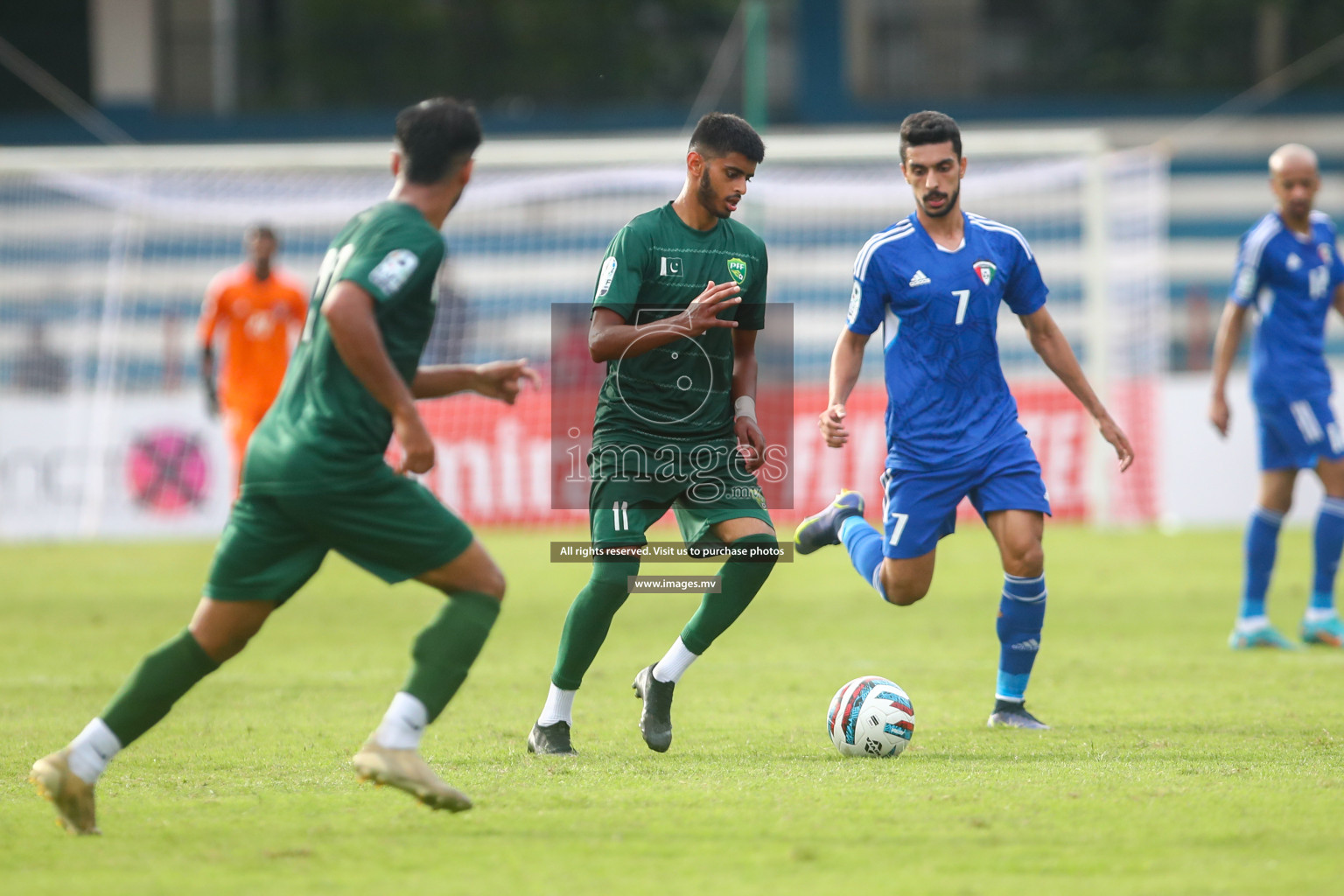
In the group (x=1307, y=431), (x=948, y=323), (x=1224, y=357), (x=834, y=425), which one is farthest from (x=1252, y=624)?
(x=834, y=425)

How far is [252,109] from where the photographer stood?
24609 mm

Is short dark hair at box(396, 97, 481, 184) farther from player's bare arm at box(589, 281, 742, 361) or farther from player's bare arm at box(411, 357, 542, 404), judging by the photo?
player's bare arm at box(589, 281, 742, 361)

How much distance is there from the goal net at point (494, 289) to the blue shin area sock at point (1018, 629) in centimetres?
804

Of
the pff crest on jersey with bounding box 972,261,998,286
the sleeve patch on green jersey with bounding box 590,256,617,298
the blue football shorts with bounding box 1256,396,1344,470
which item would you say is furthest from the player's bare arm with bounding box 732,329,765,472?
the blue football shorts with bounding box 1256,396,1344,470

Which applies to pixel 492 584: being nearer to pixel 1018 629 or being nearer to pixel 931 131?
pixel 1018 629

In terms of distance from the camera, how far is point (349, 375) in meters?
4.23

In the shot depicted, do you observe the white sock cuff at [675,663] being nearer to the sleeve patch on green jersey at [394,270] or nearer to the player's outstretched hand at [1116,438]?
the player's outstretched hand at [1116,438]

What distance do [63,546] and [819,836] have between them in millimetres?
12165

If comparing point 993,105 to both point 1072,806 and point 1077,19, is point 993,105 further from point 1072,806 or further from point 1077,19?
point 1072,806

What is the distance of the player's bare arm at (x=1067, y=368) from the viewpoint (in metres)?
5.89

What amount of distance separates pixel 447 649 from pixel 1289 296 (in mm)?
6070

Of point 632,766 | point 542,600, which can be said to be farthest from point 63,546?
point 632,766

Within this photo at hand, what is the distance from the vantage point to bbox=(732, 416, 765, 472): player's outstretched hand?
226 inches

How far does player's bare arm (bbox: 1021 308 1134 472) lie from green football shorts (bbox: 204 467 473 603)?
2.78 meters
